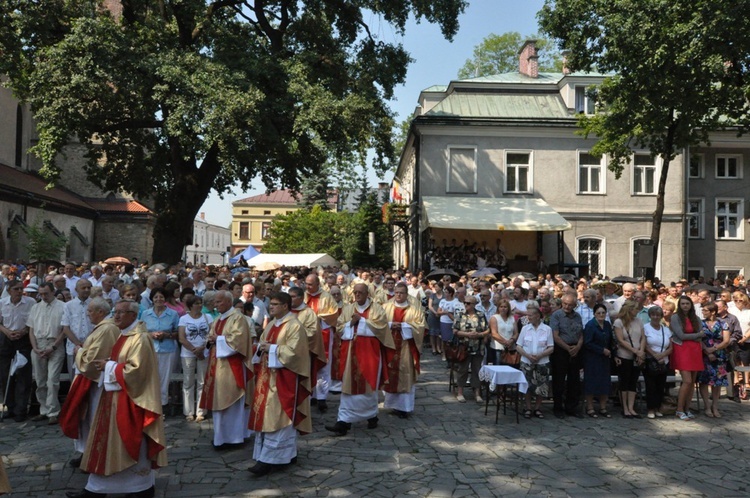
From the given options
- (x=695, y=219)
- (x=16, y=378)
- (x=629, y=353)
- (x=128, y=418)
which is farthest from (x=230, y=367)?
(x=695, y=219)

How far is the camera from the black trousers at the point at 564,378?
9711 mm

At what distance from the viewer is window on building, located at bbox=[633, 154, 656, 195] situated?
97.7 feet

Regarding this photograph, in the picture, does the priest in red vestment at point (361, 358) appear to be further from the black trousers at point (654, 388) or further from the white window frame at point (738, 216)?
the white window frame at point (738, 216)

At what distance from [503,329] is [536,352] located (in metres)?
0.78

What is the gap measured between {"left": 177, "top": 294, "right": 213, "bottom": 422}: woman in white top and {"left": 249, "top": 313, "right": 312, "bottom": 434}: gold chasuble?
2185 mm

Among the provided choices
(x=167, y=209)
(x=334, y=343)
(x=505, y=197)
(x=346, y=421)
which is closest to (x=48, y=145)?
(x=167, y=209)

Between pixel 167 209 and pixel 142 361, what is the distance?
17862 millimetres

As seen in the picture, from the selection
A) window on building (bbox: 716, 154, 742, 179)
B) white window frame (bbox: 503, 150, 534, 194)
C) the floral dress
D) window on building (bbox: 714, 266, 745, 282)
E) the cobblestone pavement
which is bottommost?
the cobblestone pavement

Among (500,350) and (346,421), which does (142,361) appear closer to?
(346,421)

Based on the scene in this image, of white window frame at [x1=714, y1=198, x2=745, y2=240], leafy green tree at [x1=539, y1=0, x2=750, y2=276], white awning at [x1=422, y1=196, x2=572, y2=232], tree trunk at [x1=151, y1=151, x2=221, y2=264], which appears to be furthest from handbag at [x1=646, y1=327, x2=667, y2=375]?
white window frame at [x1=714, y1=198, x2=745, y2=240]

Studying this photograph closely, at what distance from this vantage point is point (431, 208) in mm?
27328

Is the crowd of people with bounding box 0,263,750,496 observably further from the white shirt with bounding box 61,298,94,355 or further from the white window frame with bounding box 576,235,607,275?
the white window frame with bounding box 576,235,607,275

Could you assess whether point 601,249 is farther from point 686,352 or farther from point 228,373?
point 228,373

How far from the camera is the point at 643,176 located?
2981 cm
